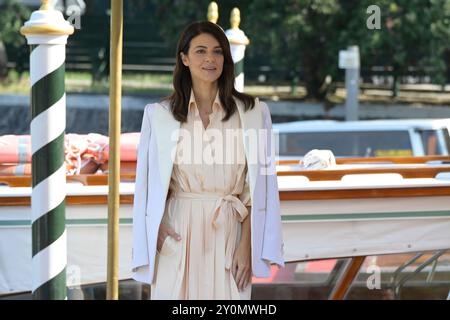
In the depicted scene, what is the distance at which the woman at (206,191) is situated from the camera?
4.22 m

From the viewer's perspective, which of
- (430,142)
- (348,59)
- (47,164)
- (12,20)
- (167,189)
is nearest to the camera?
(167,189)

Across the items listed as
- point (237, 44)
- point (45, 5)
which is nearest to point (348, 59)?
point (237, 44)

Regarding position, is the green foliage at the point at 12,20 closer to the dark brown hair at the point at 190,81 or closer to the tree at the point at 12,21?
the tree at the point at 12,21

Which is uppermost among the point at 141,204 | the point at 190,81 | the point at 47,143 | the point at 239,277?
the point at 190,81

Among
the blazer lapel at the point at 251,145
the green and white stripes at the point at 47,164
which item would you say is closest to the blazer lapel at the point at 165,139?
the blazer lapel at the point at 251,145

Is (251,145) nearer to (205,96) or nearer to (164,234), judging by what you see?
(205,96)

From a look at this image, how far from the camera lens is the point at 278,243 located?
14.0 feet

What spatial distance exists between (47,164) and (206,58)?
0.90 meters

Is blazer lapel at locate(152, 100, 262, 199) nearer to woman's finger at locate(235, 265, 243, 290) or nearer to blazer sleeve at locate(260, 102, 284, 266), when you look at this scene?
blazer sleeve at locate(260, 102, 284, 266)

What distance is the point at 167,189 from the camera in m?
4.20

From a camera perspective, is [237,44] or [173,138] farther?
[237,44]
